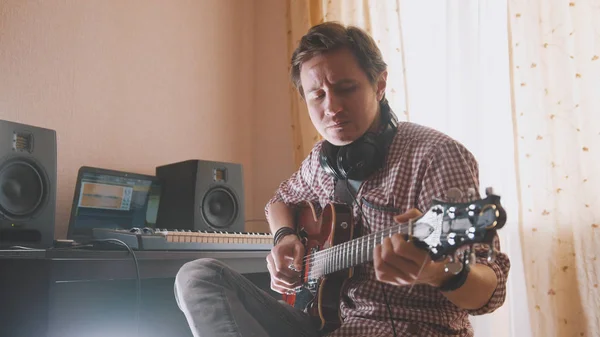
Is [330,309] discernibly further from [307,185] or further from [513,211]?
[513,211]

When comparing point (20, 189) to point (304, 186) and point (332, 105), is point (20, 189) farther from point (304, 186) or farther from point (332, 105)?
point (332, 105)

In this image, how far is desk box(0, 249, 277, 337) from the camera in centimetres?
133

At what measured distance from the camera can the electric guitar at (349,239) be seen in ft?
2.52

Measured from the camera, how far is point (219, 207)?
2.17 m

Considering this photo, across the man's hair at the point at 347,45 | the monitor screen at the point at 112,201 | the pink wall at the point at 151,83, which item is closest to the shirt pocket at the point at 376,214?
the man's hair at the point at 347,45

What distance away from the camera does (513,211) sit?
6.46 feet

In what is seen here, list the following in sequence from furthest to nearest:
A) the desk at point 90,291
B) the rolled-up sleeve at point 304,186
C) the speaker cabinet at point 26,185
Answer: the speaker cabinet at point 26,185
the rolled-up sleeve at point 304,186
the desk at point 90,291

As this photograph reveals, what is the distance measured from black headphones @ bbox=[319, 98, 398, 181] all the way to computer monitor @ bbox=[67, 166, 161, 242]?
101 cm

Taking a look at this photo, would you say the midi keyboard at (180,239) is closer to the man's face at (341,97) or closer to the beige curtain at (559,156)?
the man's face at (341,97)

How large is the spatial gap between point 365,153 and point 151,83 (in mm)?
1443

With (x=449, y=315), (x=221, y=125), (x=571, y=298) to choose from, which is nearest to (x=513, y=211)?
(x=571, y=298)

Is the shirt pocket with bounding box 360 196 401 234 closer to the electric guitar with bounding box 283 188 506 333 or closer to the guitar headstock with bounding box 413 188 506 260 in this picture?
the electric guitar with bounding box 283 188 506 333

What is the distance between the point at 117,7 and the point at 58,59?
0.38 meters

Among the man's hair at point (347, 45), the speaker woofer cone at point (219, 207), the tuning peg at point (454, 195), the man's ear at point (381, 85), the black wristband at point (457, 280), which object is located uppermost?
the man's hair at point (347, 45)
